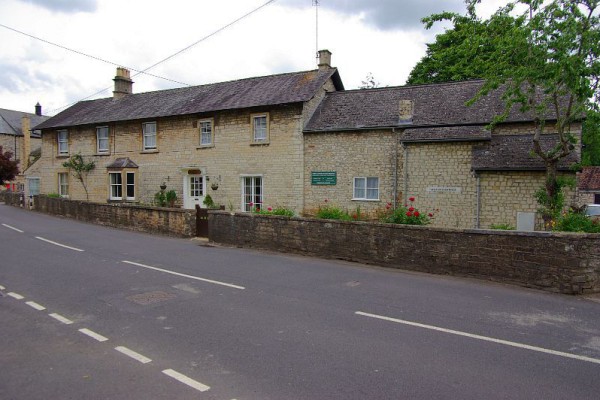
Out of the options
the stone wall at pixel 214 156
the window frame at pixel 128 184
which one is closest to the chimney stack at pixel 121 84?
the stone wall at pixel 214 156

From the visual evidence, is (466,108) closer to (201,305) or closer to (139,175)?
(201,305)

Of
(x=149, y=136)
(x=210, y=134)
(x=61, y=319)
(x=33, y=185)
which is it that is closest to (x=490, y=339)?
(x=61, y=319)

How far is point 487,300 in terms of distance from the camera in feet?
26.5

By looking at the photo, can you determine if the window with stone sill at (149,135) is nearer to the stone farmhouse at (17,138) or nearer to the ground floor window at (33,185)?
the ground floor window at (33,185)

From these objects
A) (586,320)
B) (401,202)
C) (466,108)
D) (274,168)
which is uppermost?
(466,108)

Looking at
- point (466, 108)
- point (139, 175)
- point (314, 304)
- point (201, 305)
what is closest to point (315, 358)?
point (314, 304)

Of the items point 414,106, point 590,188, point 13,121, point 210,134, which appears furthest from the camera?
point 13,121

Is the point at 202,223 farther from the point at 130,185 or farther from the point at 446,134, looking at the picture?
the point at 130,185

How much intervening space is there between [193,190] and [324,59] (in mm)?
10533

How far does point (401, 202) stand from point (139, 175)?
16928 mm

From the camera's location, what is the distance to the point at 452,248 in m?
10.3

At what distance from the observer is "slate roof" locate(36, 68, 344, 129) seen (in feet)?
70.4

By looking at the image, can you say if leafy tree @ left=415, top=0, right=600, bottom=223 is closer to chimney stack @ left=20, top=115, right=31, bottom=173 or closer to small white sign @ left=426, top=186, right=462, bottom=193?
small white sign @ left=426, top=186, right=462, bottom=193

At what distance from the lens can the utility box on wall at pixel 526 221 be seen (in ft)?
50.0
